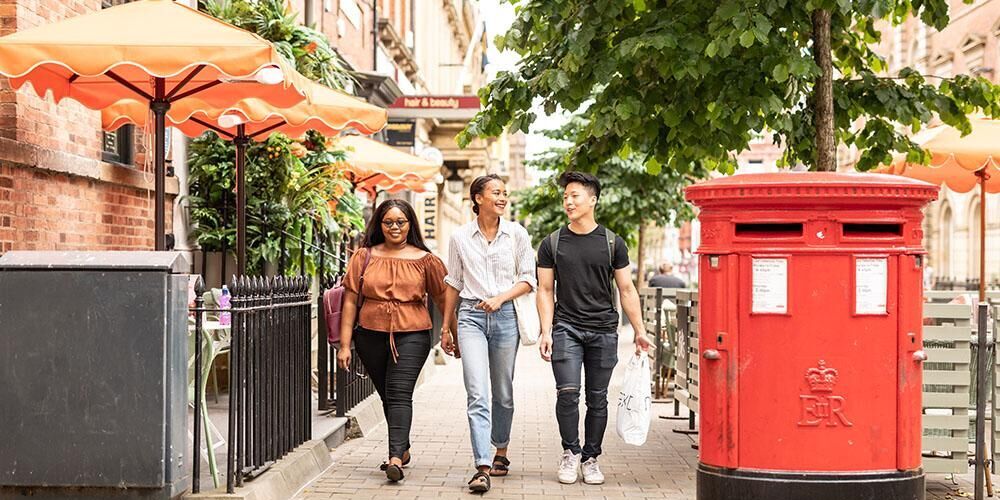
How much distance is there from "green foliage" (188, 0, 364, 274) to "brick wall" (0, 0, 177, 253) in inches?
52.2

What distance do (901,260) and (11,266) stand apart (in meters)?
3.98

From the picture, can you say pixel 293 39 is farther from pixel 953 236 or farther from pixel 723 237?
pixel 953 236

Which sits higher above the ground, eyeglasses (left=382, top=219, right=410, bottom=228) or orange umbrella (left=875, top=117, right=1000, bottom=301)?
orange umbrella (left=875, top=117, right=1000, bottom=301)

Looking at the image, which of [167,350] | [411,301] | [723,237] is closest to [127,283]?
[167,350]

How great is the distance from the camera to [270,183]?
11734 mm

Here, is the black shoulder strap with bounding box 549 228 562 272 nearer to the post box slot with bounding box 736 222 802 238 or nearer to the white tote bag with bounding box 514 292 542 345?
the white tote bag with bounding box 514 292 542 345

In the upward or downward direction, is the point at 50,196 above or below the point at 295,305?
above

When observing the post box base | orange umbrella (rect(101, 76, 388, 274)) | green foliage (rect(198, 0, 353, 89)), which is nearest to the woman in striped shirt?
the post box base

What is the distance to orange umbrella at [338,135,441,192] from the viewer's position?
1402 centimetres

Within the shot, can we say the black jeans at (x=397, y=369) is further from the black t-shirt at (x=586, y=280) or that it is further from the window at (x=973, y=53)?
the window at (x=973, y=53)

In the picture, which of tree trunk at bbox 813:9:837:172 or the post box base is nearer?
the post box base

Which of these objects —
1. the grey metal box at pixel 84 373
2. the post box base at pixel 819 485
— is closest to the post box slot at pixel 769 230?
the post box base at pixel 819 485

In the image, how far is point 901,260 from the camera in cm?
568

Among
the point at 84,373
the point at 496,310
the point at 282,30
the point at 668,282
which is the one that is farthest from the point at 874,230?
the point at 668,282
